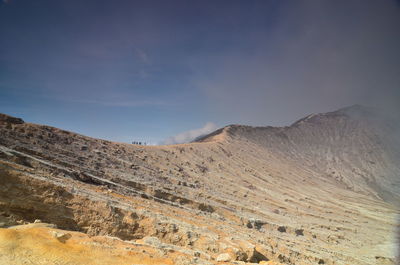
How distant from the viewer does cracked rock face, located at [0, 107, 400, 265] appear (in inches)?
488

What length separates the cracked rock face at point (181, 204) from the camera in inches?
488

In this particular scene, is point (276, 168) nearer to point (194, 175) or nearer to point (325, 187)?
point (325, 187)

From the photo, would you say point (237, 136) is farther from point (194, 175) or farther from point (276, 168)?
point (194, 175)

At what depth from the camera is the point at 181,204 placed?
3092 cm

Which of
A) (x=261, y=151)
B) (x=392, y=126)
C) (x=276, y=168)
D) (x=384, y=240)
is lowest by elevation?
(x=384, y=240)

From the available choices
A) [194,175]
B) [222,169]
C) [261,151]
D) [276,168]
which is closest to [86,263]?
[194,175]

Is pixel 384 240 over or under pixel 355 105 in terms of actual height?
under

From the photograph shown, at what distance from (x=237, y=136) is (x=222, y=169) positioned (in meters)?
32.3

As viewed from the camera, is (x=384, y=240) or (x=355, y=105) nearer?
Answer: (x=384, y=240)

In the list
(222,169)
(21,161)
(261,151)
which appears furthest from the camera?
(261,151)

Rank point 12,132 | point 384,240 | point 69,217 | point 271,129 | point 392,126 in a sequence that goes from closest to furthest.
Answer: point 69,217 → point 12,132 → point 384,240 → point 271,129 → point 392,126

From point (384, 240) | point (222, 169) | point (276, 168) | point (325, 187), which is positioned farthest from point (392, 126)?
point (222, 169)

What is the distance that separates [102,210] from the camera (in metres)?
17.1

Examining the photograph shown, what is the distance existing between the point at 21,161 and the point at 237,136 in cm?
7443
